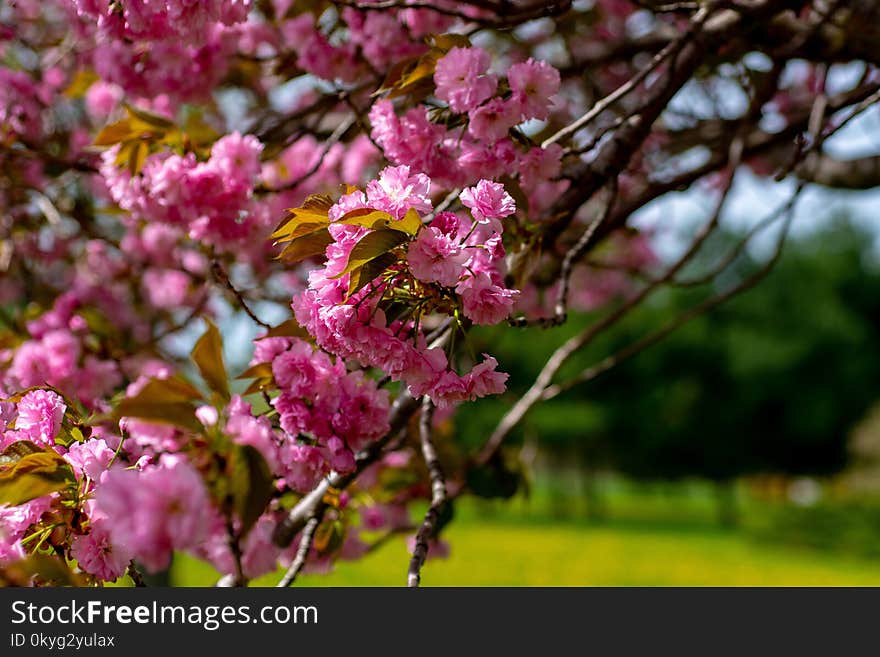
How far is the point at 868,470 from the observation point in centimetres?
1891

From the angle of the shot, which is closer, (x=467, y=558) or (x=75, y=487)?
(x=75, y=487)

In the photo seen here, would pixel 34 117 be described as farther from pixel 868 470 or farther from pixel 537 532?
pixel 868 470

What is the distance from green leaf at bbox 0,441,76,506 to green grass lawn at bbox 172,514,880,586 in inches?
269

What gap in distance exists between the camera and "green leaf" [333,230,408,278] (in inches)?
35.1

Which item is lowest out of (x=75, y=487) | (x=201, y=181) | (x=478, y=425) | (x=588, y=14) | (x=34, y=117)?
(x=75, y=487)

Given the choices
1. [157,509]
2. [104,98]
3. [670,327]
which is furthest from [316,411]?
[104,98]

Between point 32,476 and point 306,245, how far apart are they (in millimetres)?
461

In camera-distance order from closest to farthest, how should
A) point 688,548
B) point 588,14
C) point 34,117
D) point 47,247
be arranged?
point 34,117
point 588,14
point 47,247
point 688,548

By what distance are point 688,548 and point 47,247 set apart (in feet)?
53.8

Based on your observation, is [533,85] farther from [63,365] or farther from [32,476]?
[63,365]

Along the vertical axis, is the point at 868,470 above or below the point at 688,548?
above

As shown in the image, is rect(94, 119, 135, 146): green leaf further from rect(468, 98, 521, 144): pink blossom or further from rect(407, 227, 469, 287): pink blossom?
rect(407, 227, 469, 287): pink blossom

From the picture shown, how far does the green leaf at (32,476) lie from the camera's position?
957 millimetres
